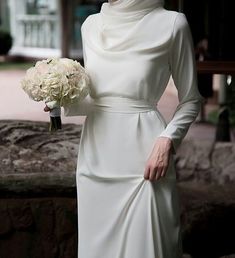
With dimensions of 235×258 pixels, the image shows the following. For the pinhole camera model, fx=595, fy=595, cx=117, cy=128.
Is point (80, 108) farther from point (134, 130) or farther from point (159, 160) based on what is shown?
point (159, 160)

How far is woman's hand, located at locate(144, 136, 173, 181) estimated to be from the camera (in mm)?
1929

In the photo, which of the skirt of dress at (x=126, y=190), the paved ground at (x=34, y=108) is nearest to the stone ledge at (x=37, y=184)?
the skirt of dress at (x=126, y=190)

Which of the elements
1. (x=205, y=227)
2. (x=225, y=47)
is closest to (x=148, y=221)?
(x=205, y=227)

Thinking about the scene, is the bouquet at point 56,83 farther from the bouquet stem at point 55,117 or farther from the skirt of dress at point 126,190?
the skirt of dress at point 126,190

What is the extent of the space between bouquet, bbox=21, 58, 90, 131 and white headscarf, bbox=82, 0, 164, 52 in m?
0.14

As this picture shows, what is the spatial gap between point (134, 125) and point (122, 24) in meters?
0.34

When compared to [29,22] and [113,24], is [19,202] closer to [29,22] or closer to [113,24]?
[113,24]

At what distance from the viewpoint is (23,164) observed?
3201 millimetres

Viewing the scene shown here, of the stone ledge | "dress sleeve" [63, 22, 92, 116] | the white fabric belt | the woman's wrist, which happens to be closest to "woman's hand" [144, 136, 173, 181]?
the woman's wrist

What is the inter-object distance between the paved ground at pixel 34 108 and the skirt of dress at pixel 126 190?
374 cm

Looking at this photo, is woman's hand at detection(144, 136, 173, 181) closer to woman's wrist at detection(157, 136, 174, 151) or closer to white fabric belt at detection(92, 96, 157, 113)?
woman's wrist at detection(157, 136, 174, 151)

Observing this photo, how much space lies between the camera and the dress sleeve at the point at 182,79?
1961 millimetres

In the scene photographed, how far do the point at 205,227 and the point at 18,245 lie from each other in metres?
1.12

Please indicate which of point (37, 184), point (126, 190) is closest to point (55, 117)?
point (126, 190)
